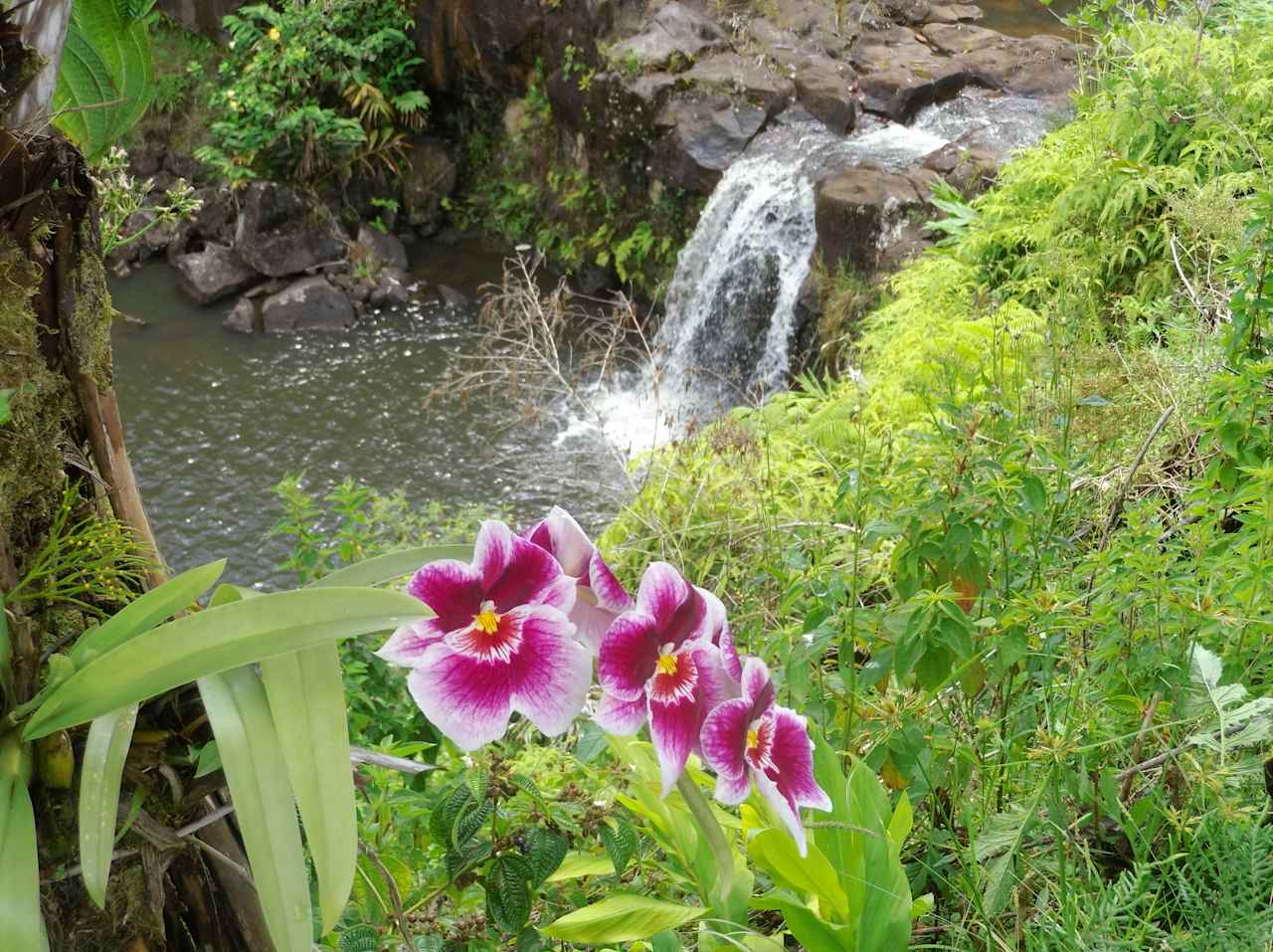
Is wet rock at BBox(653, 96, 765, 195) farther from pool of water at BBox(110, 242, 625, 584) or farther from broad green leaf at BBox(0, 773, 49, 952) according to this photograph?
broad green leaf at BBox(0, 773, 49, 952)

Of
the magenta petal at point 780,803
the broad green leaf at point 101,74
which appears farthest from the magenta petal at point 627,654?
the broad green leaf at point 101,74

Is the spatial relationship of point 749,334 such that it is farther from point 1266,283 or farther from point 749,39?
point 1266,283

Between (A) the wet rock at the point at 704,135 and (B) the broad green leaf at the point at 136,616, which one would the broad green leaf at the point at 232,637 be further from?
(A) the wet rock at the point at 704,135

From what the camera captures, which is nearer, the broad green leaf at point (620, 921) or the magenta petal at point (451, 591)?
the magenta petal at point (451, 591)

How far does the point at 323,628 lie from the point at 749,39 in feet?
29.2

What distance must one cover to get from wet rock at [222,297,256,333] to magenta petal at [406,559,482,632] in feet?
28.0

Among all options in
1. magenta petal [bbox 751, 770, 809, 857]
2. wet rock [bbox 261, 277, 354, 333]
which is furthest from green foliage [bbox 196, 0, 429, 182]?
magenta petal [bbox 751, 770, 809, 857]

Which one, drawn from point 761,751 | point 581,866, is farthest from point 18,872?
point 581,866

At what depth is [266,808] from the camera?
760 mm

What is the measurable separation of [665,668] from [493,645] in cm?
13

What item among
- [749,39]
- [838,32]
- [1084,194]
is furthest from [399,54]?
[1084,194]

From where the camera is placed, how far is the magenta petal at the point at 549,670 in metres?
0.77

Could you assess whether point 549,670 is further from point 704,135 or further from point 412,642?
point 704,135

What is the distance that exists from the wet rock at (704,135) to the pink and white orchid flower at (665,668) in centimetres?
784
